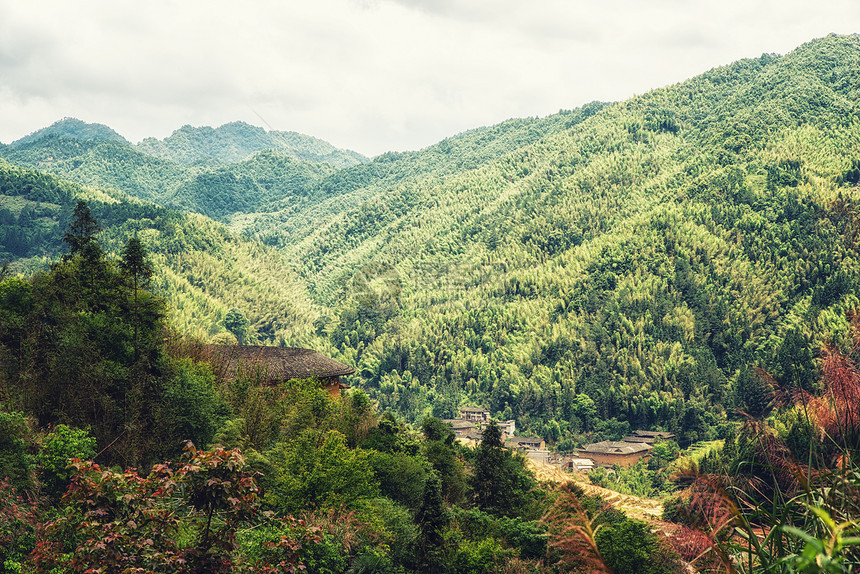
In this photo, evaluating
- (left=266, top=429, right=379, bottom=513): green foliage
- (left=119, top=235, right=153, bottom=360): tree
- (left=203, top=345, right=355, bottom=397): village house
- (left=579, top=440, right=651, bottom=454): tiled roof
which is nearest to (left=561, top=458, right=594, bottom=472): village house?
(left=579, top=440, right=651, bottom=454): tiled roof

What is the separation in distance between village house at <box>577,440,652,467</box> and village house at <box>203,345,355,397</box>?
150ft

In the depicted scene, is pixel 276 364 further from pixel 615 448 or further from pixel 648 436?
pixel 648 436

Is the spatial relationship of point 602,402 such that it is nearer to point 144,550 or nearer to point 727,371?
point 727,371

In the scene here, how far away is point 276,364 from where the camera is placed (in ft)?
144

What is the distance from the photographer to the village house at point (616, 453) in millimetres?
83875

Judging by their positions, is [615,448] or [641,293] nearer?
[615,448]

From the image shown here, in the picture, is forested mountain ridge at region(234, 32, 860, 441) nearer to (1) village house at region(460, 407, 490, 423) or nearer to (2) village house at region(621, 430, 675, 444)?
(2) village house at region(621, 430, 675, 444)

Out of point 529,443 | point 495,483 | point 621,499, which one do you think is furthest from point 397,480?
point 529,443

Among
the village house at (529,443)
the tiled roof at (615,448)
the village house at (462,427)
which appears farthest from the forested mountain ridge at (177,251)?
the tiled roof at (615,448)

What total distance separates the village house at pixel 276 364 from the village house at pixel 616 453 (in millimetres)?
45721

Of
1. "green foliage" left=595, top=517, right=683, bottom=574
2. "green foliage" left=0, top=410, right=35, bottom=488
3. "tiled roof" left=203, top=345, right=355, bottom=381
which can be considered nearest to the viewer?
"green foliage" left=0, top=410, right=35, bottom=488

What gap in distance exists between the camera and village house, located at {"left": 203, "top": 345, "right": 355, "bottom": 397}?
39.3 meters

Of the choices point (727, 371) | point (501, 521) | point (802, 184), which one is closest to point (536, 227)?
point (802, 184)

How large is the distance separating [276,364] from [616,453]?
52022mm
